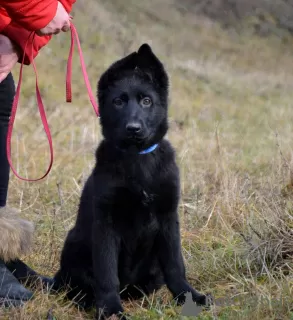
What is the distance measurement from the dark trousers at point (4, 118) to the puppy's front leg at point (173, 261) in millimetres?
826

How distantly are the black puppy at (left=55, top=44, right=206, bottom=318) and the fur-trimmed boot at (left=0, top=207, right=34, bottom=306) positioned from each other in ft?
0.75

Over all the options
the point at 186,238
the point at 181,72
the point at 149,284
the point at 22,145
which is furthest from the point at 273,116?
the point at 149,284

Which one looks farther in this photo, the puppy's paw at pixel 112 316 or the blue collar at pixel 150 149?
the blue collar at pixel 150 149

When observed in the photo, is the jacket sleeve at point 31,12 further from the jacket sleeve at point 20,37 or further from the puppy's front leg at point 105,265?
the puppy's front leg at point 105,265

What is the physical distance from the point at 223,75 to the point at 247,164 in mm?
8469

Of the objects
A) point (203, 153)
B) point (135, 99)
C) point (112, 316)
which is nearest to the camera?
point (112, 316)

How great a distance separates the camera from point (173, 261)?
294cm

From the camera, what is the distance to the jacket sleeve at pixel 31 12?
8.46 ft

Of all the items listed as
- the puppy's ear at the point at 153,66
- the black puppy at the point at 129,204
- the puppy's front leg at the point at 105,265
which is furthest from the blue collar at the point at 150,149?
the puppy's front leg at the point at 105,265

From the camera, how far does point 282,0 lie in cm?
1283

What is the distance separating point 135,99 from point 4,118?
654 mm

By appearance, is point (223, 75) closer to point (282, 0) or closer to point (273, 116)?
point (282, 0)

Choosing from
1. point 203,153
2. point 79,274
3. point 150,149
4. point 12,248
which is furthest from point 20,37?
point 203,153

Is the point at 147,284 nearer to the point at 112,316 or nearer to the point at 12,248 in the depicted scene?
the point at 112,316
